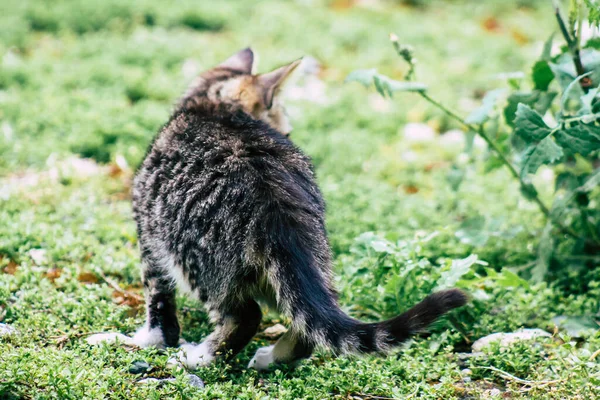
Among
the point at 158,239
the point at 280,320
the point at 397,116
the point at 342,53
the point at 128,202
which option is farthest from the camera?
the point at 342,53

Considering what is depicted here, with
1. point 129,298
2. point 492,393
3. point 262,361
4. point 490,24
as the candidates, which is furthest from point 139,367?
point 490,24

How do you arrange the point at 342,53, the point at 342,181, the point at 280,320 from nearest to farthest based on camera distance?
the point at 280,320 → the point at 342,181 → the point at 342,53

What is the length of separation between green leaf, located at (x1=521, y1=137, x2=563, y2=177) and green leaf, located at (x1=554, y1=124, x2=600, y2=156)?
0.33ft

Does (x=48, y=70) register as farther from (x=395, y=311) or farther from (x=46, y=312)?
(x=395, y=311)

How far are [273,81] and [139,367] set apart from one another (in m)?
1.77

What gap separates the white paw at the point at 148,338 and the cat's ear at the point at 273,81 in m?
1.41

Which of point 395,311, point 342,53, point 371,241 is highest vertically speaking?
point 342,53

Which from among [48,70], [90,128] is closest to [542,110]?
[90,128]

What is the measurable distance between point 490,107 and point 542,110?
0.26 m

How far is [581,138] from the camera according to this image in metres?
3.23

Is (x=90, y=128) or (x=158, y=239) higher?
(x=90, y=128)

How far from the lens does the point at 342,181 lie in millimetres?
5234

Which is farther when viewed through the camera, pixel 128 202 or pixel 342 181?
pixel 342 181

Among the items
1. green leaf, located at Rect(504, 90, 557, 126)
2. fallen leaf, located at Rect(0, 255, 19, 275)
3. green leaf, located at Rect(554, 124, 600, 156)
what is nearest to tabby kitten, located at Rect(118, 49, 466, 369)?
fallen leaf, located at Rect(0, 255, 19, 275)
